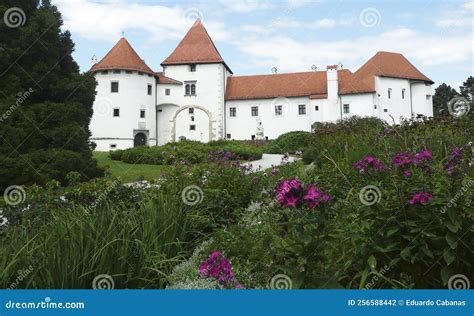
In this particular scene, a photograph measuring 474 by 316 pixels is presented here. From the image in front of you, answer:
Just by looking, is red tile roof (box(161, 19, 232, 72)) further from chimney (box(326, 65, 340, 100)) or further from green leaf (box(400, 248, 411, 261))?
green leaf (box(400, 248, 411, 261))

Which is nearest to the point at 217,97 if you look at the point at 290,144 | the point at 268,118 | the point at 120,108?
the point at 268,118

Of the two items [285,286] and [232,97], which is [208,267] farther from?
[232,97]

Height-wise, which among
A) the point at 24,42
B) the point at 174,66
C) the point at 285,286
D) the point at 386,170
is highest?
the point at 174,66

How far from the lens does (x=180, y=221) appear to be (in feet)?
16.0

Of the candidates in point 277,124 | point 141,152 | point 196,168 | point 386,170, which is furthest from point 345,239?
point 277,124

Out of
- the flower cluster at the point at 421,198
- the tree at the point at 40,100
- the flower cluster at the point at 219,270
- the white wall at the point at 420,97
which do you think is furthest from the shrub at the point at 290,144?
the flower cluster at the point at 219,270

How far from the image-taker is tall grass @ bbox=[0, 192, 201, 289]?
131 inches

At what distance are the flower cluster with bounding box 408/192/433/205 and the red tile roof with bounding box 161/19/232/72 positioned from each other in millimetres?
43764

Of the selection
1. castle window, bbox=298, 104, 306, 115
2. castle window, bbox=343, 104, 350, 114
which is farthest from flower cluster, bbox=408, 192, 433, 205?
castle window, bbox=298, 104, 306, 115

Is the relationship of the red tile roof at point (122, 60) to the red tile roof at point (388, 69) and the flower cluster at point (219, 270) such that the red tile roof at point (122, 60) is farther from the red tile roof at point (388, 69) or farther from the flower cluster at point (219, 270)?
the flower cluster at point (219, 270)

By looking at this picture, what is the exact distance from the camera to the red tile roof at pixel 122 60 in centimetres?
4247

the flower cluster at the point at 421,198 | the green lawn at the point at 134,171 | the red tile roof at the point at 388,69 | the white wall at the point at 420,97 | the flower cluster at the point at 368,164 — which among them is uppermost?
the red tile roof at the point at 388,69

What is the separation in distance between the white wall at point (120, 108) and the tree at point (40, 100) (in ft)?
94.9

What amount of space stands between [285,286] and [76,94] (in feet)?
40.0
